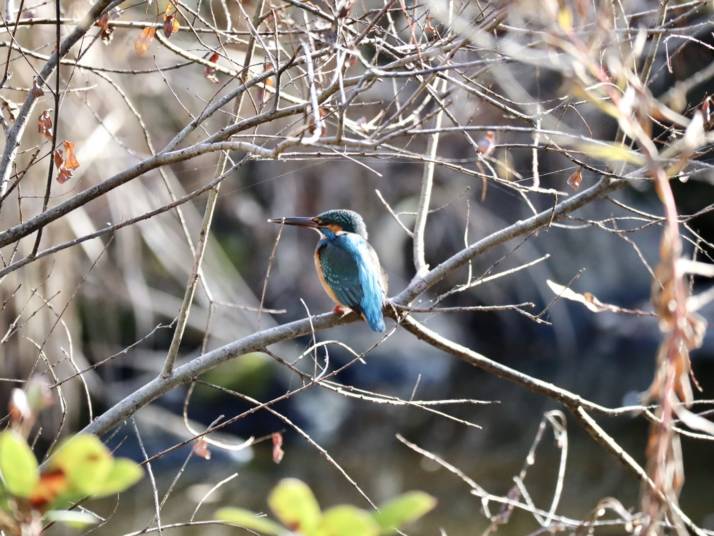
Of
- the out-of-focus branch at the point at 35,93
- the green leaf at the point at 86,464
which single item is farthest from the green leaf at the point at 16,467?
the out-of-focus branch at the point at 35,93

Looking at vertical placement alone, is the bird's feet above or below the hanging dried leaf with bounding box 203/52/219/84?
below

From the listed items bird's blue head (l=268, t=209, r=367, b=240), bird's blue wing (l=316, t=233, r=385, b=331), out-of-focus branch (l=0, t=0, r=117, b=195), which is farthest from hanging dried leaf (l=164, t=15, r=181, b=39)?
bird's blue head (l=268, t=209, r=367, b=240)

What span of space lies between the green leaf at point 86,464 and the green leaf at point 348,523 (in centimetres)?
19

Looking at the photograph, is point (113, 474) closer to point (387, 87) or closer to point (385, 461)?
point (385, 461)

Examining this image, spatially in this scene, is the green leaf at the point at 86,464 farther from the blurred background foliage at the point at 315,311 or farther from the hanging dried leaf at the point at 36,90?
the blurred background foliage at the point at 315,311

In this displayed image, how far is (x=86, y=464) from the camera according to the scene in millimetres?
762

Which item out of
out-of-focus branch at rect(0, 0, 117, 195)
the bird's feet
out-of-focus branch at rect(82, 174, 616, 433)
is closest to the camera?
out-of-focus branch at rect(0, 0, 117, 195)

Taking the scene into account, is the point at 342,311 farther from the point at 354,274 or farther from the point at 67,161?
the point at 67,161

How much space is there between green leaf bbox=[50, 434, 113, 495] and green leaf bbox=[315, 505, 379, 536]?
186mm

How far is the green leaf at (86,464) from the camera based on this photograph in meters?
0.76

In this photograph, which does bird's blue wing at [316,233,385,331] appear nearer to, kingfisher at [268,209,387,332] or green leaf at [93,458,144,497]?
kingfisher at [268,209,387,332]

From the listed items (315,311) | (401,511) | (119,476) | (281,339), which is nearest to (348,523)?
(401,511)

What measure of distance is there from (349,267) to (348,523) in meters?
2.74

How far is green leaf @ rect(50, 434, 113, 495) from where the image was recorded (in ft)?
2.49
